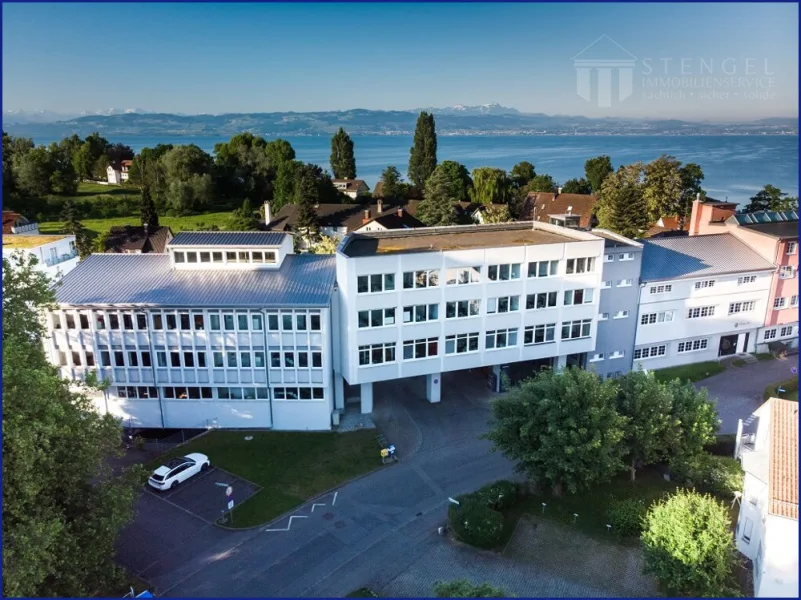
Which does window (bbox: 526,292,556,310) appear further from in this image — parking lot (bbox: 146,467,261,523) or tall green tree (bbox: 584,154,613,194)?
tall green tree (bbox: 584,154,613,194)

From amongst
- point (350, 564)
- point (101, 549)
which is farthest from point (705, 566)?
point (101, 549)

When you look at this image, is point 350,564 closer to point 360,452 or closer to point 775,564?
point 360,452

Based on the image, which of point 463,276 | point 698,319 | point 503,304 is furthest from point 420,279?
point 698,319

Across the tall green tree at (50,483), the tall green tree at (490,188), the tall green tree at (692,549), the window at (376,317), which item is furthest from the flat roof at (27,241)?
the tall green tree at (490,188)

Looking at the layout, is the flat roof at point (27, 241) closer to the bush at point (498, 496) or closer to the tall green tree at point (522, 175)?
the bush at point (498, 496)

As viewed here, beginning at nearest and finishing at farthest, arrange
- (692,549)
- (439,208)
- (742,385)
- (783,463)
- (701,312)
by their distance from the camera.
Result: (692,549) < (783,463) < (742,385) < (701,312) < (439,208)

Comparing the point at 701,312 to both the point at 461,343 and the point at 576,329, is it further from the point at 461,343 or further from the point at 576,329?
the point at 461,343
